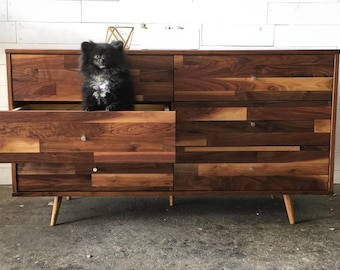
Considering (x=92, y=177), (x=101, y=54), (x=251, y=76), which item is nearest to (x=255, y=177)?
(x=251, y=76)

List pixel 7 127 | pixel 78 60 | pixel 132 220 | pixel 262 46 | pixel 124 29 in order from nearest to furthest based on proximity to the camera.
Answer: pixel 7 127 → pixel 78 60 → pixel 132 220 → pixel 124 29 → pixel 262 46

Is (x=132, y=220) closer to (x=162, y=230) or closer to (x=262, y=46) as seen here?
(x=162, y=230)

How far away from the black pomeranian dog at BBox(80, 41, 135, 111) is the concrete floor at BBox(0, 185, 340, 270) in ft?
1.75

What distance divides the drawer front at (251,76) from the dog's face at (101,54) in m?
0.24

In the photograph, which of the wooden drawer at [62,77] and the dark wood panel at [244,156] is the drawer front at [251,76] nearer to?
the wooden drawer at [62,77]

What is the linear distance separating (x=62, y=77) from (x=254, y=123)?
0.80 m

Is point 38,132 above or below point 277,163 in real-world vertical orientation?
above

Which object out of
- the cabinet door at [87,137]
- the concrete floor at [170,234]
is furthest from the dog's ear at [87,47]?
the concrete floor at [170,234]

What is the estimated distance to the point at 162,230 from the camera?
1.80 m

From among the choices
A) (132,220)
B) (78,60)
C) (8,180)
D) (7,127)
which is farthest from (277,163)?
(8,180)

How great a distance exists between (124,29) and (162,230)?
101 cm

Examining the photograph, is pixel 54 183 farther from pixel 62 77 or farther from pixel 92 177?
pixel 62 77

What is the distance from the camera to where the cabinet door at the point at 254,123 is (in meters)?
1.73

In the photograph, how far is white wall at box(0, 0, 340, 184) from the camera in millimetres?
2217
